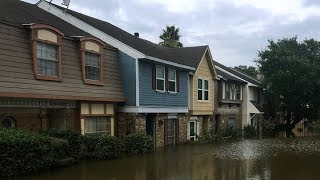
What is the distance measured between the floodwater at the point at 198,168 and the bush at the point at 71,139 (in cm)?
52

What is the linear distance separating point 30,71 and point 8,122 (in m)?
2.20

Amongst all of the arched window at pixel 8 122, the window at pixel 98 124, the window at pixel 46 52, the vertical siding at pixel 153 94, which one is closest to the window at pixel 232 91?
the vertical siding at pixel 153 94

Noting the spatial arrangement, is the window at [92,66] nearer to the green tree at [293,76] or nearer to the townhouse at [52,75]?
the townhouse at [52,75]

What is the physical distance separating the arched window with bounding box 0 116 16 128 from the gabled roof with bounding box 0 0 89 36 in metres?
3.72

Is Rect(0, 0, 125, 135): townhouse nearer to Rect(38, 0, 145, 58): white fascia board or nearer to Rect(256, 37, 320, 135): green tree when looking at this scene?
Rect(38, 0, 145, 58): white fascia board

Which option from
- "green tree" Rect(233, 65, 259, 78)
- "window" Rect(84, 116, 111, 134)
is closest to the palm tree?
"green tree" Rect(233, 65, 259, 78)

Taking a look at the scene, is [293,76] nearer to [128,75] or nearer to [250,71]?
[128,75]

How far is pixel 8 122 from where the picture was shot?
17594 mm

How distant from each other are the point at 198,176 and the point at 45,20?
38.8 ft

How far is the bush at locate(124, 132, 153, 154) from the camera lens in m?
22.0

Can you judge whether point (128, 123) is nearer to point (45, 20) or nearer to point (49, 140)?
point (45, 20)

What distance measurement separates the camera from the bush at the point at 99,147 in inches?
755

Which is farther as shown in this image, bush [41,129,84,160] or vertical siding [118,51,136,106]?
vertical siding [118,51,136,106]

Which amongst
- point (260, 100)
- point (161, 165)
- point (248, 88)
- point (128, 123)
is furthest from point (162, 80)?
point (260, 100)
